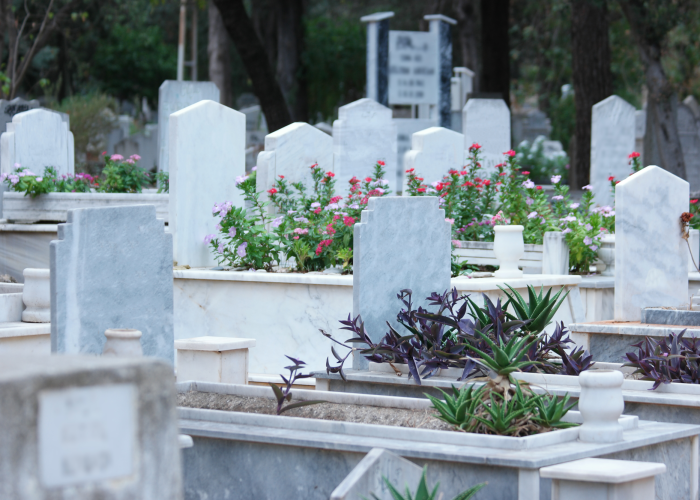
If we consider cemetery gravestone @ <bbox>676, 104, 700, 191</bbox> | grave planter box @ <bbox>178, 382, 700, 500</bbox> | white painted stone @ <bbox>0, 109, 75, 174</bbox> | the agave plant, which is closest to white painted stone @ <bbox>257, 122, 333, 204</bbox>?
white painted stone @ <bbox>0, 109, 75, 174</bbox>

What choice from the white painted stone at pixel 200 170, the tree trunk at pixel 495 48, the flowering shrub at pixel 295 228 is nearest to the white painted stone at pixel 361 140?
the flowering shrub at pixel 295 228

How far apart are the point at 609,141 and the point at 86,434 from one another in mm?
11120

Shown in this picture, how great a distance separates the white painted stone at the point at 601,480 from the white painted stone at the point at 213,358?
2.99m

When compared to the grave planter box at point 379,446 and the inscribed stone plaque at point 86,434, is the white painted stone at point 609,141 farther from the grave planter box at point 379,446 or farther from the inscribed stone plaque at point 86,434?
the inscribed stone plaque at point 86,434

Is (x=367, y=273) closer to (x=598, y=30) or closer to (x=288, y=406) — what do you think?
(x=288, y=406)

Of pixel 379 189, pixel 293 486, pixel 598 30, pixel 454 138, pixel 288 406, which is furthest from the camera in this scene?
pixel 598 30

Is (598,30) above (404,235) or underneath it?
above

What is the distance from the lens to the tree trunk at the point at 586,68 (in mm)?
16234

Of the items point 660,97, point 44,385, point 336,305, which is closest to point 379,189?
point 336,305

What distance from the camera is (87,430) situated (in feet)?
8.18

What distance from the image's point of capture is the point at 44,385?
8.09 ft

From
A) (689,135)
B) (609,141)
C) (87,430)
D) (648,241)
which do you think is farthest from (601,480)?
(689,135)

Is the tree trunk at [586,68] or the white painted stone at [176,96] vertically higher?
the tree trunk at [586,68]

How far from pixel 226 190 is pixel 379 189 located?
4.88 feet
